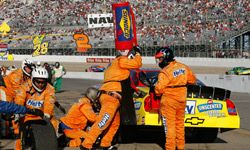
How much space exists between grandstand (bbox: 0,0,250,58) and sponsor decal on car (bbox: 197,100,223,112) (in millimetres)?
36069

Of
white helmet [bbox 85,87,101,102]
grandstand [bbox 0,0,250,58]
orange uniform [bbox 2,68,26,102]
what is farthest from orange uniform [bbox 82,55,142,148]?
grandstand [bbox 0,0,250,58]

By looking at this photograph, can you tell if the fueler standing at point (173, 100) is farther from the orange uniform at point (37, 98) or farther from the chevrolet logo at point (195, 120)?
the orange uniform at point (37, 98)

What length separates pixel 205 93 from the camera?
29.2 ft

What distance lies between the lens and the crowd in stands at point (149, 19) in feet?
161

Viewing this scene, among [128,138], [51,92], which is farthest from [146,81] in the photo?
[51,92]

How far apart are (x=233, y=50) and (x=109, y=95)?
4100cm

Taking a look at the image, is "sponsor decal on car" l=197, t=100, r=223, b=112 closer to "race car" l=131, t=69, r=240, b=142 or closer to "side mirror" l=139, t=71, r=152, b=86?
"race car" l=131, t=69, r=240, b=142

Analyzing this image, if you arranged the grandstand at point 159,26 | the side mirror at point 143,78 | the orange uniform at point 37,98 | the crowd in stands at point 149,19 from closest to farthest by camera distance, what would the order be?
1. the orange uniform at point 37,98
2. the side mirror at point 143,78
3. the grandstand at point 159,26
4. the crowd in stands at point 149,19

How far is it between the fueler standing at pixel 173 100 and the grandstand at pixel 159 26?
36649 millimetres

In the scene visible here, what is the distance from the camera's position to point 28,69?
9.70 meters

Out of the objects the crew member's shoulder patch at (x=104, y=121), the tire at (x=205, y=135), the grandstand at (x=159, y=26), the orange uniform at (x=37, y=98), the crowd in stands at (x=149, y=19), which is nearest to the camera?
the orange uniform at (x=37, y=98)

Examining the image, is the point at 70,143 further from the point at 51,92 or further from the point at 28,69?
the point at 28,69

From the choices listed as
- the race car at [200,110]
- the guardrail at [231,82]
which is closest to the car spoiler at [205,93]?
the race car at [200,110]

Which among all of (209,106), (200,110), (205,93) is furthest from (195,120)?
(205,93)
